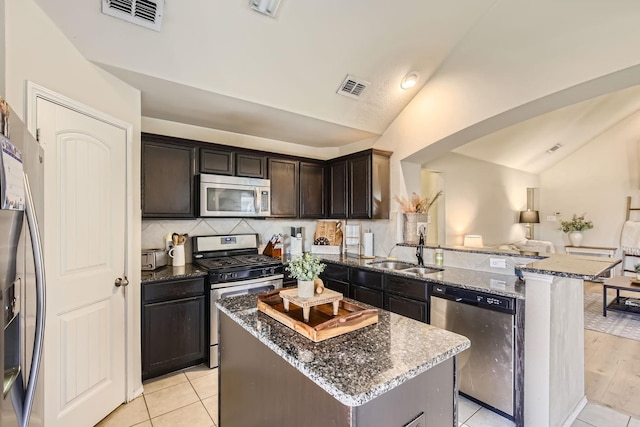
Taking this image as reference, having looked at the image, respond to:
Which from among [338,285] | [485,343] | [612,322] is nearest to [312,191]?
[338,285]

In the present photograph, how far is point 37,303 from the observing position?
3.51ft

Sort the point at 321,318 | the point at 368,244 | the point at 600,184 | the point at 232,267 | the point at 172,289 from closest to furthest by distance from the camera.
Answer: the point at 321,318
the point at 172,289
the point at 232,267
the point at 368,244
the point at 600,184

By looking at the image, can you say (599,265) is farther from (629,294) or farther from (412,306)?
(629,294)

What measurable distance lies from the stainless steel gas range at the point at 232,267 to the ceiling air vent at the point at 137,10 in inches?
79.2

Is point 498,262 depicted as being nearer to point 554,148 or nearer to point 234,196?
point 234,196

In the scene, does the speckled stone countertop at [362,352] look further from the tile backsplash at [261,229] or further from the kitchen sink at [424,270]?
the tile backsplash at [261,229]

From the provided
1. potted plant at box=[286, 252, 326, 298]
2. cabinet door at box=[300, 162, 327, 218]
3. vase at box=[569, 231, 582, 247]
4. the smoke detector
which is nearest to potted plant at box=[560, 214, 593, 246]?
vase at box=[569, 231, 582, 247]

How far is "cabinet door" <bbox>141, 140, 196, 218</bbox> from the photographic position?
2.86 metres

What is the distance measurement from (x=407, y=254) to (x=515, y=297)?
1517mm

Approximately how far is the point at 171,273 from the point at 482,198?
5.76 meters

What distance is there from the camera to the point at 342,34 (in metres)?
2.47

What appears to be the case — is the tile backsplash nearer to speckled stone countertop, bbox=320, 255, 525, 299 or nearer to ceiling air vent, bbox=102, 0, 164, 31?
speckled stone countertop, bbox=320, 255, 525, 299

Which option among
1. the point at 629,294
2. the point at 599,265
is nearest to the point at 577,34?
the point at 599,265

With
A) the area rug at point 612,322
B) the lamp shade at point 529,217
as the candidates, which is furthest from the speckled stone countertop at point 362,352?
the lamp shade at point 529,217
